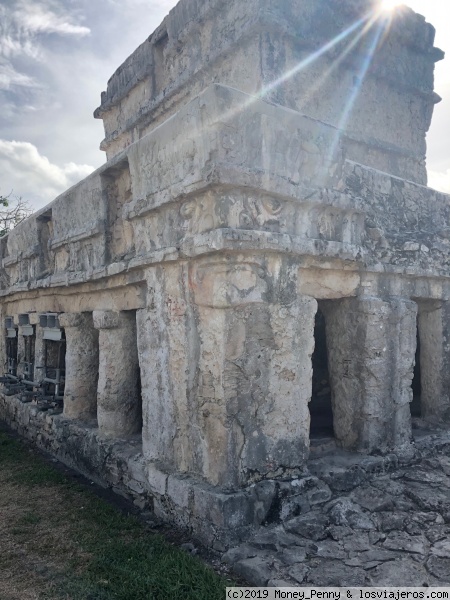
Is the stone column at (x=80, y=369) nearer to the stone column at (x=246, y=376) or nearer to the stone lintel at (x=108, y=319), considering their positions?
the stone lintel at (x=108, y=319)

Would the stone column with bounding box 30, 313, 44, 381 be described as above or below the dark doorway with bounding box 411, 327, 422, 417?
above

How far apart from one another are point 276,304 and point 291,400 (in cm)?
69

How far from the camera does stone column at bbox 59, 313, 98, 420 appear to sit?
5.55 m

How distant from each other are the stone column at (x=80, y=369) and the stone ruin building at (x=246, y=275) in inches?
0.9

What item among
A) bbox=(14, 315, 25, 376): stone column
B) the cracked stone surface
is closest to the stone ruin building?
the cracked stone surface

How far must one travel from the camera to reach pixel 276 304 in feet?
11.4

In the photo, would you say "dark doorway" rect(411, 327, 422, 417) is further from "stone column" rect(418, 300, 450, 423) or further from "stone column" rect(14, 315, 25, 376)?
"stone column" rect(14, 315, 25, 376)

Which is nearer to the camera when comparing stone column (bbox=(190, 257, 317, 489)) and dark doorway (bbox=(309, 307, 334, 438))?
stone column (bbox=(190, 257, 317, 489))

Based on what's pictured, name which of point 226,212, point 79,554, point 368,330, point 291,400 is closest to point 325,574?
point 291,400

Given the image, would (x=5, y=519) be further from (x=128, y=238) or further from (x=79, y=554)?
(x=128, y=238)

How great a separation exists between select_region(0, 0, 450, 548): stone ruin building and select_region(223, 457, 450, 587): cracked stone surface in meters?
0.24

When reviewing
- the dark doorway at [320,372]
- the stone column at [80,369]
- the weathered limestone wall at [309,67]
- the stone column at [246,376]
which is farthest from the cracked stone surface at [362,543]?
the weathered limestone wall at [309,67]

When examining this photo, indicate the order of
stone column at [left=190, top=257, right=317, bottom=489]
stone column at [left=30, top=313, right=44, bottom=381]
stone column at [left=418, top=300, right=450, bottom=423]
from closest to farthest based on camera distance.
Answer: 1. stone column at [left=190, top=257, right=317, bottom=489]
2. stone column at [left=418, top=300, right=450, bottom=423]
3. stone column at [left=30, top=313, right=44, bottom=381]

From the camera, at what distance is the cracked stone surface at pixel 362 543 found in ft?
9.14
